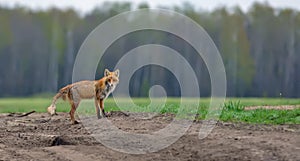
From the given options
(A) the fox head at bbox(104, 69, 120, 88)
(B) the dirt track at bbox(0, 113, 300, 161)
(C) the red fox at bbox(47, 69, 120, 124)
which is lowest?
(B) the dirt track at bbox(0, 113, 300, 161)

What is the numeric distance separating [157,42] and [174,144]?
48.3 metres

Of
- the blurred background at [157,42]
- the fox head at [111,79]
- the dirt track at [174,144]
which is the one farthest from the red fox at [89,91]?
the blurred background at [157,42]

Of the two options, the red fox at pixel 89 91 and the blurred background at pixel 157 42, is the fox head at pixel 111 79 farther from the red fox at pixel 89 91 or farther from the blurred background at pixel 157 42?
the blurred background at pixel 157 42

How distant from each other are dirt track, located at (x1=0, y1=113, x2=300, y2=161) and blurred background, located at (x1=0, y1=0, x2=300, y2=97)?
4253 cm

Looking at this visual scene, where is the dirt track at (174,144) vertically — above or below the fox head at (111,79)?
below

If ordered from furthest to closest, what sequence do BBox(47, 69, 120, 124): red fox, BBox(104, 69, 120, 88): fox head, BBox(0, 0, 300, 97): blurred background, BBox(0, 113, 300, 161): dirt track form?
BBox(0, 0, 300, 97): blurred background < BBox(104, 69, 120, 88): fox head < BBox(47, 69, 120, 124): red fox < BBox(0, 113, 300, 161): dirt track

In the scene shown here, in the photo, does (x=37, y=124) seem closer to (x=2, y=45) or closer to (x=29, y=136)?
(x=29, y=136)

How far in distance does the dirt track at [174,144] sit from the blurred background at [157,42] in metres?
42.5

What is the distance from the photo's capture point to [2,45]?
203ft

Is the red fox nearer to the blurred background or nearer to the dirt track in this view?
the dirt track

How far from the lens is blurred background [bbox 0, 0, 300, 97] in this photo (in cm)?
5741

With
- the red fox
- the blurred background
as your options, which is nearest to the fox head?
the red fox

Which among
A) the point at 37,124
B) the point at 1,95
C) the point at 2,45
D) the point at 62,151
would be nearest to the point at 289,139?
the point at 62,151

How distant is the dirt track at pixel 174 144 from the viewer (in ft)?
31.4
